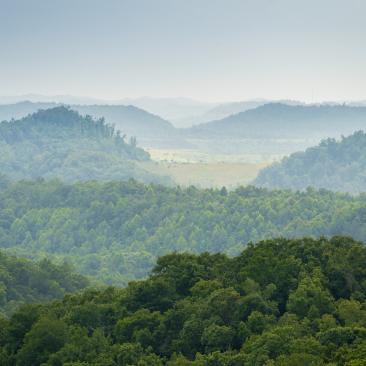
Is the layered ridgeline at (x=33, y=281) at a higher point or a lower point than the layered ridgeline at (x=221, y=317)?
lower

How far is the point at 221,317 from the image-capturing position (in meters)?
35.4

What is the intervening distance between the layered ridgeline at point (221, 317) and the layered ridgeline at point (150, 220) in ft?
203

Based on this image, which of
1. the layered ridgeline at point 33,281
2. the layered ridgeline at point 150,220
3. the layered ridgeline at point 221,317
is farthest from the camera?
the layered ridgeline at point 150,220

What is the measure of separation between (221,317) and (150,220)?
289ft

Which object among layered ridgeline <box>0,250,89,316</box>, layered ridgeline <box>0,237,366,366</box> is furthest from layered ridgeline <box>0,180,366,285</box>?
layered ridgeline <box>0,237,366,366</box>

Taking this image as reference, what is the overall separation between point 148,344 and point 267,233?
77807 millimetres

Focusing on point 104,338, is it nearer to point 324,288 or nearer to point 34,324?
point 34,324

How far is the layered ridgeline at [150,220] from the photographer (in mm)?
107500

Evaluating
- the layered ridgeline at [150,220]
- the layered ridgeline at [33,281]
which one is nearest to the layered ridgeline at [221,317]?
the layered ridgeline at [33,281]

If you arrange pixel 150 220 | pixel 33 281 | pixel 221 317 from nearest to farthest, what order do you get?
pixel 221 317, pixel 33 281, pixel 150 220

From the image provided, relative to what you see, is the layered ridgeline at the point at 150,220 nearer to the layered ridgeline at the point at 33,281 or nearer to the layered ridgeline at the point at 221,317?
the layered ridgeline at the point at 33,281

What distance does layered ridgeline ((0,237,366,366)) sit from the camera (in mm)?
31078

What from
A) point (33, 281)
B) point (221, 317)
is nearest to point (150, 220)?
point (33, 281)

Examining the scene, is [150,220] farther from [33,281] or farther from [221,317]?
[221,317]
